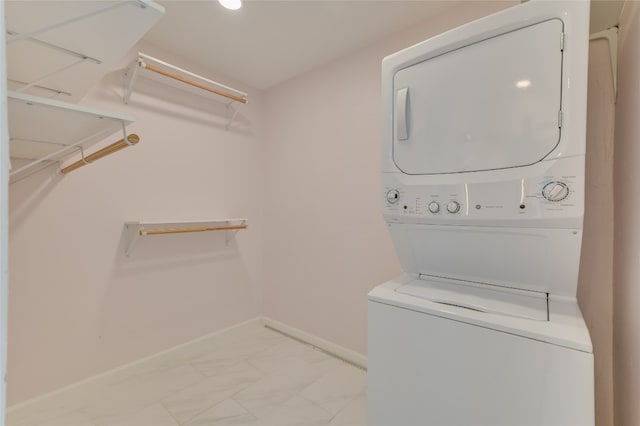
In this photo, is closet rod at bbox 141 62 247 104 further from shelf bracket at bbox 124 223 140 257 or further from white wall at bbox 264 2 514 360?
shelf bracket at bbox 124 223 140 257

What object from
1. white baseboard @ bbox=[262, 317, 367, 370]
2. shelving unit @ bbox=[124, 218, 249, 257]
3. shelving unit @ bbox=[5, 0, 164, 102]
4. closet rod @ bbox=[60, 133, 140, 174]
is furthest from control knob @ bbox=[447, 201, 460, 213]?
shelving unit @ bbox=[124, 218, 249, 257]

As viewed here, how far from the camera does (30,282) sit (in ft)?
5.27

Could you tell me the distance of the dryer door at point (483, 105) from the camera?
2.86 feet

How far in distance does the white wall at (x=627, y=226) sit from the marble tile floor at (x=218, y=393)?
1137 mm

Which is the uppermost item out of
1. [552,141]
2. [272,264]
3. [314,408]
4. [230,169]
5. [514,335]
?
[230,169]

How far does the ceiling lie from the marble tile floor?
2.31m

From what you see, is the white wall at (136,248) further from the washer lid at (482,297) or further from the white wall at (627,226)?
the white wall at (627,226)

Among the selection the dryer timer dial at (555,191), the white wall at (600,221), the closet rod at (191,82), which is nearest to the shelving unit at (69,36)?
the closet rod at (191,82)

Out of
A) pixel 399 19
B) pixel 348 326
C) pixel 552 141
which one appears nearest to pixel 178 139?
pixel 399 19

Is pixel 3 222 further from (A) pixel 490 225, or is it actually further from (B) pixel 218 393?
(B) pixel 218 393

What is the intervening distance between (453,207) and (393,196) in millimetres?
239

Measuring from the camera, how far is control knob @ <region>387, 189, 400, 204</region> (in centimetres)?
116

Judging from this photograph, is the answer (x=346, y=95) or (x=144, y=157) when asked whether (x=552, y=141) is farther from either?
(x=144, y=157)

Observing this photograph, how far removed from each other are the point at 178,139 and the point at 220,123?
409 mm
